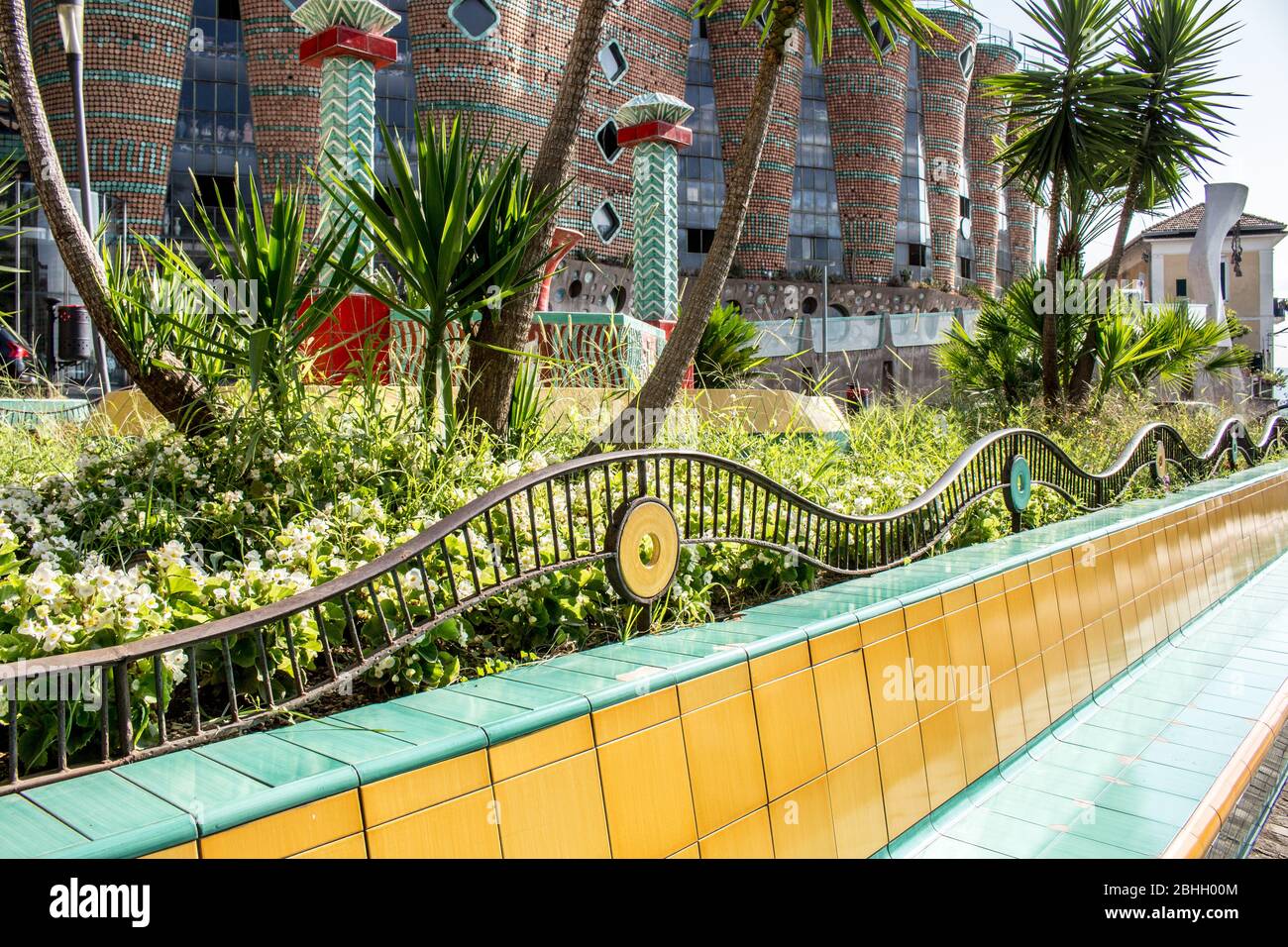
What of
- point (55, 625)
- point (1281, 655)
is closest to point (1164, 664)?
point (1281, 655)

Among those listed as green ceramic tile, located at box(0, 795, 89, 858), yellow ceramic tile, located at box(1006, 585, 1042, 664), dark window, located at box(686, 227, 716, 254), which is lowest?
yellow ceramic tile, located at box(1006, 585, 1042, 664)

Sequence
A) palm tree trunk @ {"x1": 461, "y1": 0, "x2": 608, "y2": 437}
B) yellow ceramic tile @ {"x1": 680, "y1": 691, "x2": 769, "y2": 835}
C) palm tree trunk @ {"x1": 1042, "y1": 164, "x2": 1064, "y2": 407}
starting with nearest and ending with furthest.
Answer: yellow ceramic tile @ {"x1": 680, "y1": 691, "x2": 769, "y2": 835} < palm tree trunk @ {"x1": 461, "y1": 0, "x2": 608, "y2": 437} < palm tree trunk @ {"x1": 1042, "y1": 164, "x2": 1064, "y2": 407}

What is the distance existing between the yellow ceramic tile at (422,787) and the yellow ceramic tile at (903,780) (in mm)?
1437

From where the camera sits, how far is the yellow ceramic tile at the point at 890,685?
2779mm

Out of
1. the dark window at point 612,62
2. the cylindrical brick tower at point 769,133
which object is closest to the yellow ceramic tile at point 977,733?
the dark window at point 612,62

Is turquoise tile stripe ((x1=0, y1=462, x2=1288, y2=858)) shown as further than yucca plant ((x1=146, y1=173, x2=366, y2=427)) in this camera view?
No

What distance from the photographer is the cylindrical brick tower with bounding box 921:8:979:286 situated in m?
37.5

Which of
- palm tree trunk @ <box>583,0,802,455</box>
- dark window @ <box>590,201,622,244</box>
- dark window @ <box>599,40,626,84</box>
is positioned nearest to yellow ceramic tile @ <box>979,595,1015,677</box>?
palm tree trunk @ <box>583,0,802,455</box>

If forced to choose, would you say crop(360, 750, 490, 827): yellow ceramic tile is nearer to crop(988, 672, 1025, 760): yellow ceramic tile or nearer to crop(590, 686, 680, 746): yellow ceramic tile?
crop(590, 686, 680, 746): yellow ceramic tile

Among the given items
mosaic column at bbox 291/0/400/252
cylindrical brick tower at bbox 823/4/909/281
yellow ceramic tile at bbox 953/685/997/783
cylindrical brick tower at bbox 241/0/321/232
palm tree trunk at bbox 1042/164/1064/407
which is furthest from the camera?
cylindrical brick tower at bbox 823/4/909/281

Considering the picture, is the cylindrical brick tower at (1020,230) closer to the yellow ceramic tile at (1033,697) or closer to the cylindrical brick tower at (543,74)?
the cylindrical brick tower at (543,74)

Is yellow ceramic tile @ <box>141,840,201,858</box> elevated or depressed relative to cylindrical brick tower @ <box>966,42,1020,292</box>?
depressed

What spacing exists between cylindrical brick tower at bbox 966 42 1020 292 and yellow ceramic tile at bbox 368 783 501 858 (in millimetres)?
43481

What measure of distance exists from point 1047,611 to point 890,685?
4.84 feet
